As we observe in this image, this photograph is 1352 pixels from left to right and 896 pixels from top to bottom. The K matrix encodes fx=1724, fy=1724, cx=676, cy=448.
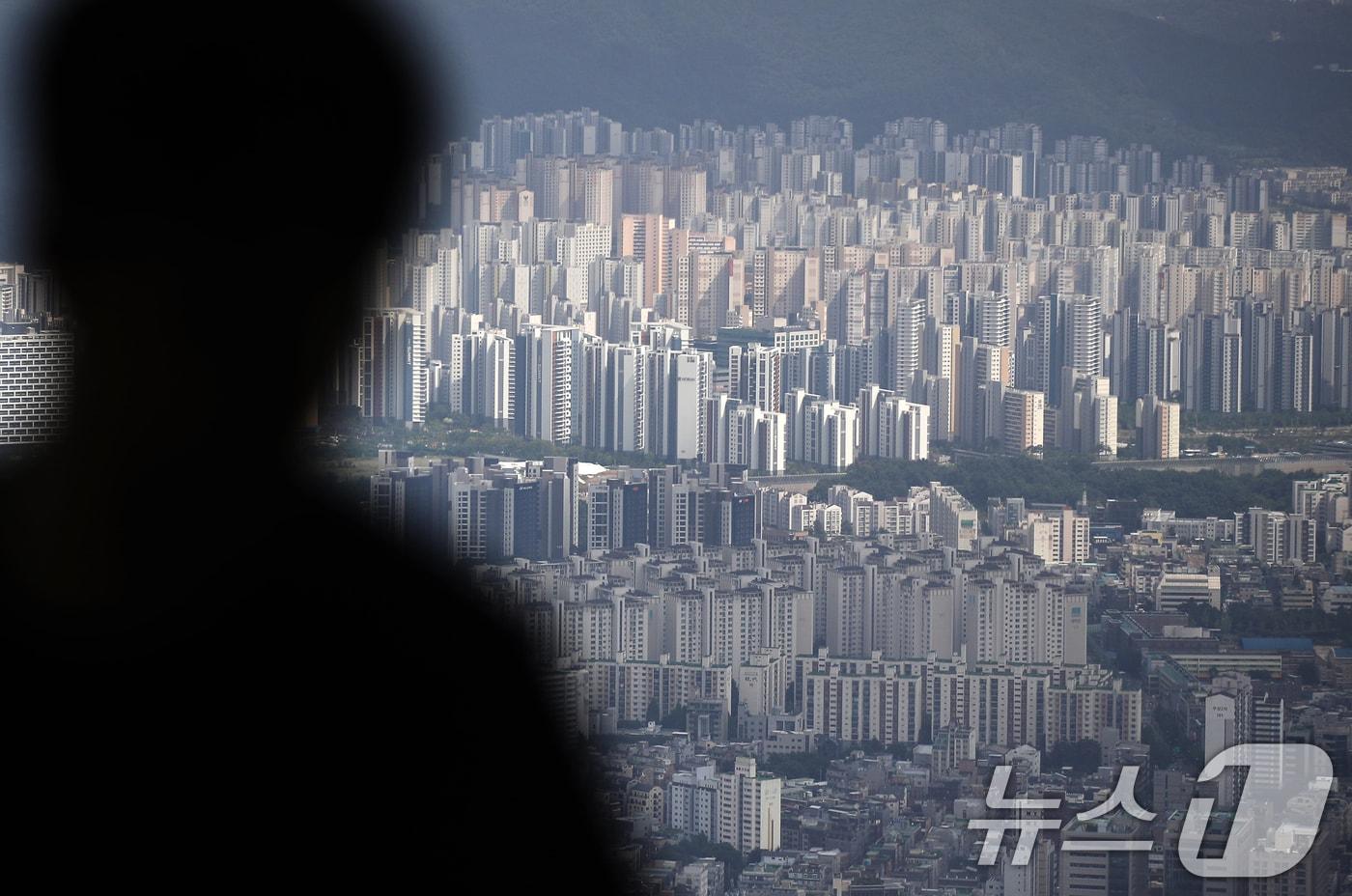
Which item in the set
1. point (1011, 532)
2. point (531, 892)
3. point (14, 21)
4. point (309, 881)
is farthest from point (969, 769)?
point (14, 21)

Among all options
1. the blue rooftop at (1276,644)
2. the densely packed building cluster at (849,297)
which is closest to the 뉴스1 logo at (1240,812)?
the blue rooftop at (1276,644)

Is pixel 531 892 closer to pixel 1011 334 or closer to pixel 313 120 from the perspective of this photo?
pixel 313 120

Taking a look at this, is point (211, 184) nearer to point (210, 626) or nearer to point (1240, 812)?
point (1240, 812)

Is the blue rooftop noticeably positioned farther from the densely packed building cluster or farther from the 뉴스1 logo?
the densely packed building cluster

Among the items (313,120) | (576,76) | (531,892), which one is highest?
(576,76)

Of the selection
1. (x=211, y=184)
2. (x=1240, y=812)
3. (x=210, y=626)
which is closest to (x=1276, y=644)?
(x=1240, y=812)

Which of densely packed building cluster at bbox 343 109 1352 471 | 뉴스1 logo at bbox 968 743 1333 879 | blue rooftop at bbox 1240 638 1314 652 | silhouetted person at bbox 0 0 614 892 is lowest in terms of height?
뉴스1 logo at bbox 968 743 1333 879

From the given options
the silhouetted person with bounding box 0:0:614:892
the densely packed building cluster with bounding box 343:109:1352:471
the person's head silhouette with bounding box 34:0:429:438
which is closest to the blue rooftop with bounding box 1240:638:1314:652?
the densely packed building cluster with bounding box 343:109:1352:471

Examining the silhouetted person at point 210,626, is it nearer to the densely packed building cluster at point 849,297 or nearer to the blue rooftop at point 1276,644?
the densely packed building cluster at point 849,297
